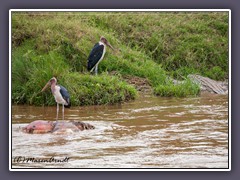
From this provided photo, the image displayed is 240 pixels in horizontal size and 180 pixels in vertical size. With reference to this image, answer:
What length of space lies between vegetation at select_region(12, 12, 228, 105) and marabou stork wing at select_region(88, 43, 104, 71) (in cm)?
16

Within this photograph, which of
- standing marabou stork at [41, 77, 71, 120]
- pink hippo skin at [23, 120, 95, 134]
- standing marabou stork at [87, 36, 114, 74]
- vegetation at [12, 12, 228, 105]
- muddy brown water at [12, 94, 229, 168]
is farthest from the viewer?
standing marabou stork at [87, 36, 114, 74]

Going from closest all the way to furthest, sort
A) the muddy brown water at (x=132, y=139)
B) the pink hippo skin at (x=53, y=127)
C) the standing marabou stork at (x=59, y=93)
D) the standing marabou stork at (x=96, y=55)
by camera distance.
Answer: the muddy brown water at (x=132, y=139), the pink hippo skin at (x=53, y=127), the standing marabou stork at (x=59, y=93), the standing marabou stork at (x=96, y=55)

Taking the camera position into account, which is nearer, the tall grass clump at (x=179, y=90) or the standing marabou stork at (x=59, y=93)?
the standing marabou stork at (x=59, y=93)

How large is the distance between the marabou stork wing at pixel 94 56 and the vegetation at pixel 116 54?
155 millimetres

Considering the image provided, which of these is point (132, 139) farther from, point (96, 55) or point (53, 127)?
point (96, 55)

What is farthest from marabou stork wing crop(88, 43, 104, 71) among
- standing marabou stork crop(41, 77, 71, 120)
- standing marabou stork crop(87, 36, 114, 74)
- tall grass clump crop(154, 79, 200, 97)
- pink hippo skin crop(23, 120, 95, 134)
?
pink hippo skin crop(23, 120, 95, 134)

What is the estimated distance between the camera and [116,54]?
11.5 metres

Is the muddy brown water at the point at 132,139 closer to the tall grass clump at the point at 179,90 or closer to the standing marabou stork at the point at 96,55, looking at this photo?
the tall grass clump at the point at 179,90

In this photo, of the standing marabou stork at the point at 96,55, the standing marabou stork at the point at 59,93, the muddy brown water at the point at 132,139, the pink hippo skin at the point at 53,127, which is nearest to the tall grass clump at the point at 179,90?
the standing marabou stork at the point at 96,55

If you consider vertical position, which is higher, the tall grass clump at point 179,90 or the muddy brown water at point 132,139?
the tall grass clump at point 179,90

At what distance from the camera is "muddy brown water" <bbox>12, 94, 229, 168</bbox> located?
6988 mm

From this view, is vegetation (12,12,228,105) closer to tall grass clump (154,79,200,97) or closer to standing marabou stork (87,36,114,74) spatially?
tall grass clump (154,79,200,97)

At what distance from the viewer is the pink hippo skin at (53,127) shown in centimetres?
799
